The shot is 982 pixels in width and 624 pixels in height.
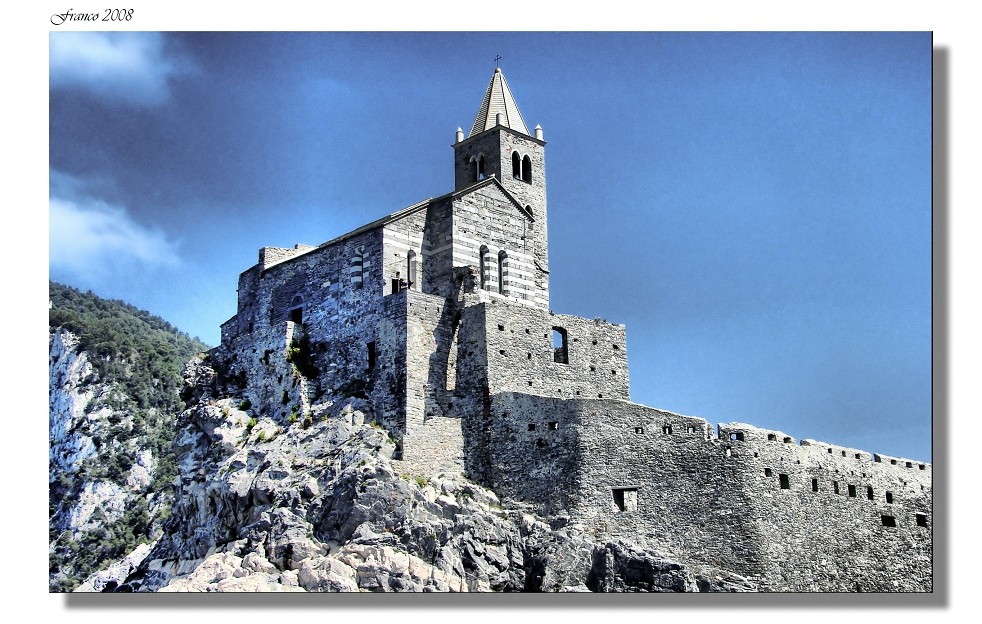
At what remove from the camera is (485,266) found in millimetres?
46281

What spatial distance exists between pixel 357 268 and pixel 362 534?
10197 mm

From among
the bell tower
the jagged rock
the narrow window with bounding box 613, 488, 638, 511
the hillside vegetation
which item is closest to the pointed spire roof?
the bell tower

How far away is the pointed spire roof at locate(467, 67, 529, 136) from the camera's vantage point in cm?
5066

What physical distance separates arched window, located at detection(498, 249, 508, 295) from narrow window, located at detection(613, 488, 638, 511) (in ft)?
31.3

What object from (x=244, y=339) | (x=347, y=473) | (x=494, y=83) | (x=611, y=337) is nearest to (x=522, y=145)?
(x=494, y=83)

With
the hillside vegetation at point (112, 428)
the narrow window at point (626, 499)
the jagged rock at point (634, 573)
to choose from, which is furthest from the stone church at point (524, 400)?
the hillside vegetation at point (112, 428)

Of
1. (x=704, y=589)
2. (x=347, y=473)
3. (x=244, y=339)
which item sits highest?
(x=244, y=339)

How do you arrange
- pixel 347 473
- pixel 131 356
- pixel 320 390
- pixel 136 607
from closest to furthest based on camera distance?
pixel 136 607, pixel 347 473, pixel 320 390, pixel 131 356

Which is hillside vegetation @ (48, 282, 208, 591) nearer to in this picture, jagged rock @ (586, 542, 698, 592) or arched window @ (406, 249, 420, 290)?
arched window @ (406, 249, 420, 290)

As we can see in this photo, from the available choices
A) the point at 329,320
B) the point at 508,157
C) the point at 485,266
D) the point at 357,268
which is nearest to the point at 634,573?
the point at 485,266

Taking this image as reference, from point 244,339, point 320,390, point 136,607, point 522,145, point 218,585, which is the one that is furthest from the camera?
point 522,145

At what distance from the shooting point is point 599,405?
133ft

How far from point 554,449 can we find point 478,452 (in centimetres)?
253

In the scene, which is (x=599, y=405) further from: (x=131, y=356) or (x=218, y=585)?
(x=131, y=356)
